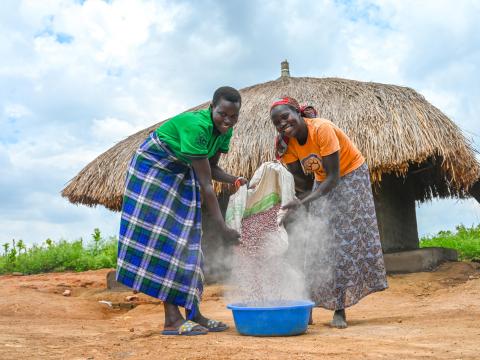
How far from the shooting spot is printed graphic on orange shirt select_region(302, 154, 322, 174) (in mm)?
3488

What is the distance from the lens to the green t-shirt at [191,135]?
3086 millimetres

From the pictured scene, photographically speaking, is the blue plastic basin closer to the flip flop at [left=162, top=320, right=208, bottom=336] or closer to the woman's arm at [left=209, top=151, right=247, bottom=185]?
the flip flop at [left=162, top=320, right=208, bottom=336]

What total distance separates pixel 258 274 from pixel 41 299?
3.57 m

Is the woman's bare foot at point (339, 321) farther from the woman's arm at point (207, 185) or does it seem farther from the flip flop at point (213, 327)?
the woman's arm at point (207, 185)

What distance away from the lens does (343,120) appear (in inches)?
269

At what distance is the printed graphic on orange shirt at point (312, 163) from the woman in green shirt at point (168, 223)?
22.3 inches

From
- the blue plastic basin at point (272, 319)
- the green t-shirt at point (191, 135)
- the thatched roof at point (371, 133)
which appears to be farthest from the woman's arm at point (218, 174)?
the thatched roof at point (371, 133)

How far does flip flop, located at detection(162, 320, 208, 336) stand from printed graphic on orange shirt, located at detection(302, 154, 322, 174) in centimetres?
120

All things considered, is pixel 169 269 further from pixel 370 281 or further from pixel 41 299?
pixel 41 299

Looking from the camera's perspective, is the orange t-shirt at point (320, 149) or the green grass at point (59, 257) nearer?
the orange t-shirt at point (320, 149)

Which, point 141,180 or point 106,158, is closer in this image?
point 141,180

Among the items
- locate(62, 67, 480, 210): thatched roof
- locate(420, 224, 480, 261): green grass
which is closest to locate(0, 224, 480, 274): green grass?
locate(420, 224, 480, 261): green grass

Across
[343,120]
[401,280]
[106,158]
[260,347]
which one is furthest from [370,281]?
[106,158]

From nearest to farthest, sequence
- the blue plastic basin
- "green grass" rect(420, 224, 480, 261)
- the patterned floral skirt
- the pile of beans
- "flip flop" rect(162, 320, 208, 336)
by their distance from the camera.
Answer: the blue plastic basin < "flip flop" rect(162, 320, 208, 336) < the pile of beans < the patterned floral skirt < "green grass" rect(420, 224, 480, 261)
